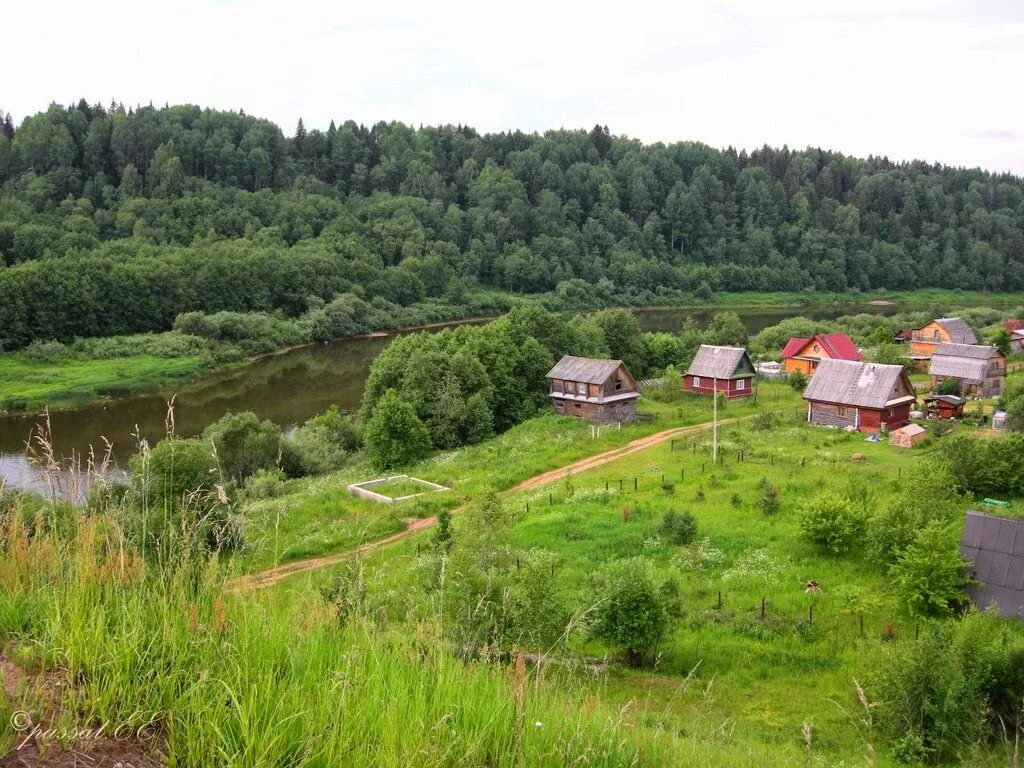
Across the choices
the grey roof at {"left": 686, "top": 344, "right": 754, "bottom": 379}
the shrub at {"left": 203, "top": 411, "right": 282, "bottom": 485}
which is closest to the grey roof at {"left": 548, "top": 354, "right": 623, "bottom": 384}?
the grey roof at {"left": 686, "top": 344, "right": 754, "bottom": 379}

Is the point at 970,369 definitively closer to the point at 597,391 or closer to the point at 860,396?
the point at 860,396

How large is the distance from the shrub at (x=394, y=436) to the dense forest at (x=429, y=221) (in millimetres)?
40720

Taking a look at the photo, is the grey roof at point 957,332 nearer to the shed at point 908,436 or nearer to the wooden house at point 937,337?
the wooden house at point 937,337

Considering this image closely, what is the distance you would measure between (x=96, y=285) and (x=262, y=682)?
239 feet

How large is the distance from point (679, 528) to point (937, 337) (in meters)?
44.4

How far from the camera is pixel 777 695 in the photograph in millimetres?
14094

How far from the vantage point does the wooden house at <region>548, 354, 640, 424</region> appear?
41031 mm

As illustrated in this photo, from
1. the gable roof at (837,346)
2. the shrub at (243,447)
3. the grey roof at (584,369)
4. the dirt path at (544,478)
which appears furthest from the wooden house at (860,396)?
the shrub at (243,447)

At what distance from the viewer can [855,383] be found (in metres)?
37.1

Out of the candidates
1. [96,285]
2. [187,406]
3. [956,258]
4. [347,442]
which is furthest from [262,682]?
[956,258]

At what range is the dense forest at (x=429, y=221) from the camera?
270ft

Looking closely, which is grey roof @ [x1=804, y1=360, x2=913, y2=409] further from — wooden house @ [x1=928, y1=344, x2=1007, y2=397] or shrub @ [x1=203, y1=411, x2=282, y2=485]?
shrub @ [x1=203, y1=411, x2=282, y2=485]

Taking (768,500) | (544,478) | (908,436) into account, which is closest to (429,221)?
(544,478)

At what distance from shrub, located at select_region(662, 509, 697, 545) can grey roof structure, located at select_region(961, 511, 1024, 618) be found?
6.75 metres
